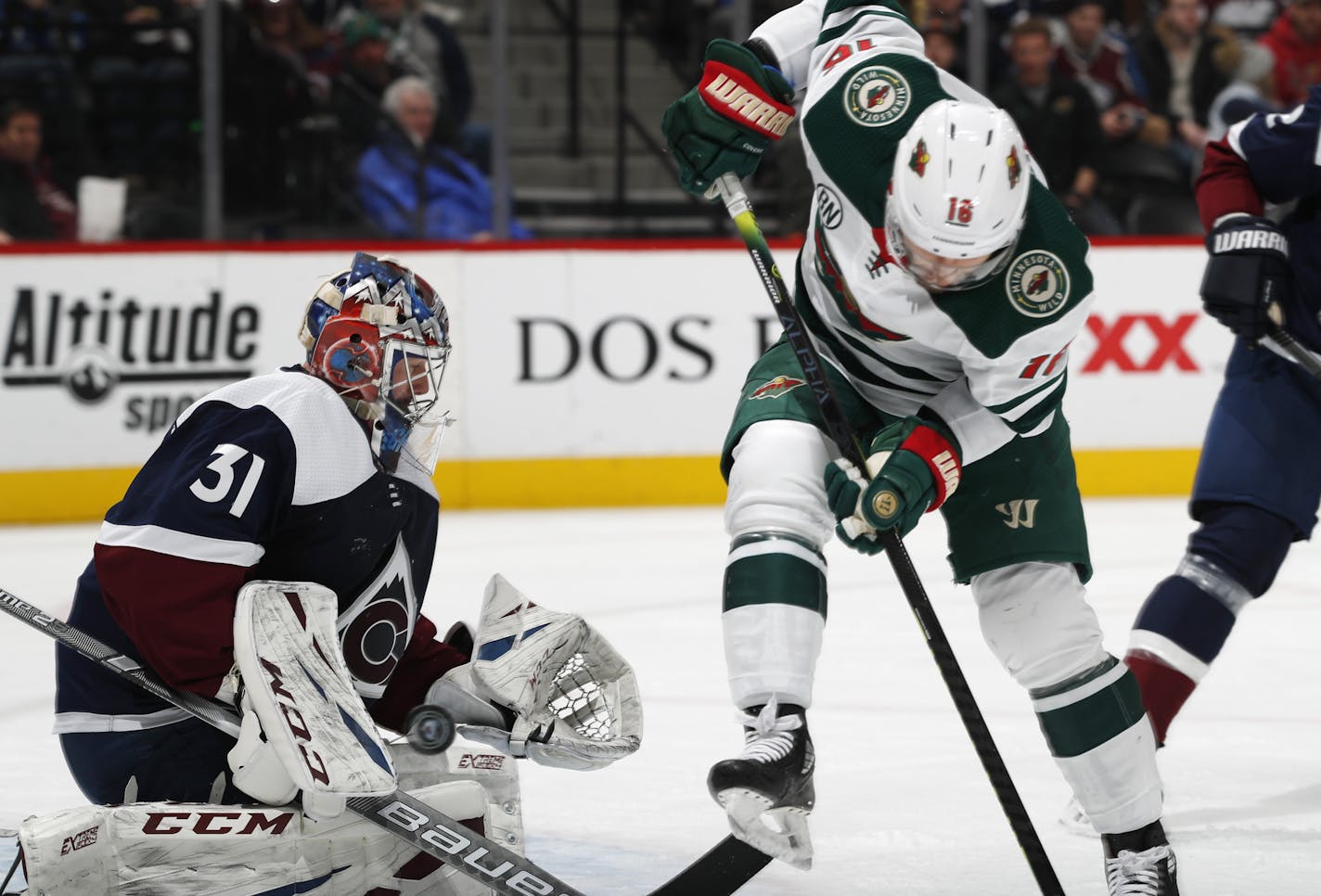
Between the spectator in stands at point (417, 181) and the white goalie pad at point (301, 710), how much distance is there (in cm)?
383

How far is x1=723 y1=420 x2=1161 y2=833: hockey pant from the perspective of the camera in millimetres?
1862

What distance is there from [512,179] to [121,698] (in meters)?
3.95

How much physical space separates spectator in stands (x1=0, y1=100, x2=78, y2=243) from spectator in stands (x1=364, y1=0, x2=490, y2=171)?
1104 millimetres

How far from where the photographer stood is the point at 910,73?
211 centimetres

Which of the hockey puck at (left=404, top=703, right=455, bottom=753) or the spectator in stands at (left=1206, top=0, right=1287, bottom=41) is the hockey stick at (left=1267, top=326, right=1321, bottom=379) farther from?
the spectator in stands at (left=1206, top=0, right=1287, bottom=41)

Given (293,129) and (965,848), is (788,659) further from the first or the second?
(293,129)

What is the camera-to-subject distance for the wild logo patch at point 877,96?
6.80 ft

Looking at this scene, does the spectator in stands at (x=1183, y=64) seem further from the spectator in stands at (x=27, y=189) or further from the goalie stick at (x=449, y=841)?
the goalie stick at (x=449, y=841)

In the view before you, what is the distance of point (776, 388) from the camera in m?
2.10

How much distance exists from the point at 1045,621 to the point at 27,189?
13.6ft

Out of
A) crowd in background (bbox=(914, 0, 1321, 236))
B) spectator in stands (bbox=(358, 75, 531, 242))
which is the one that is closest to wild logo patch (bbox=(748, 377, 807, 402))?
spectator in stands (bbox=(358, 75, 531, 242))

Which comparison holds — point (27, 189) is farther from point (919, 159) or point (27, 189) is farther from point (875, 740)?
point (919, 159)

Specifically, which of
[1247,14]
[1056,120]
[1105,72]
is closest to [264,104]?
[1056,120]

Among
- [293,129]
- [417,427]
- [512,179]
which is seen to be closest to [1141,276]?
[512,179]
